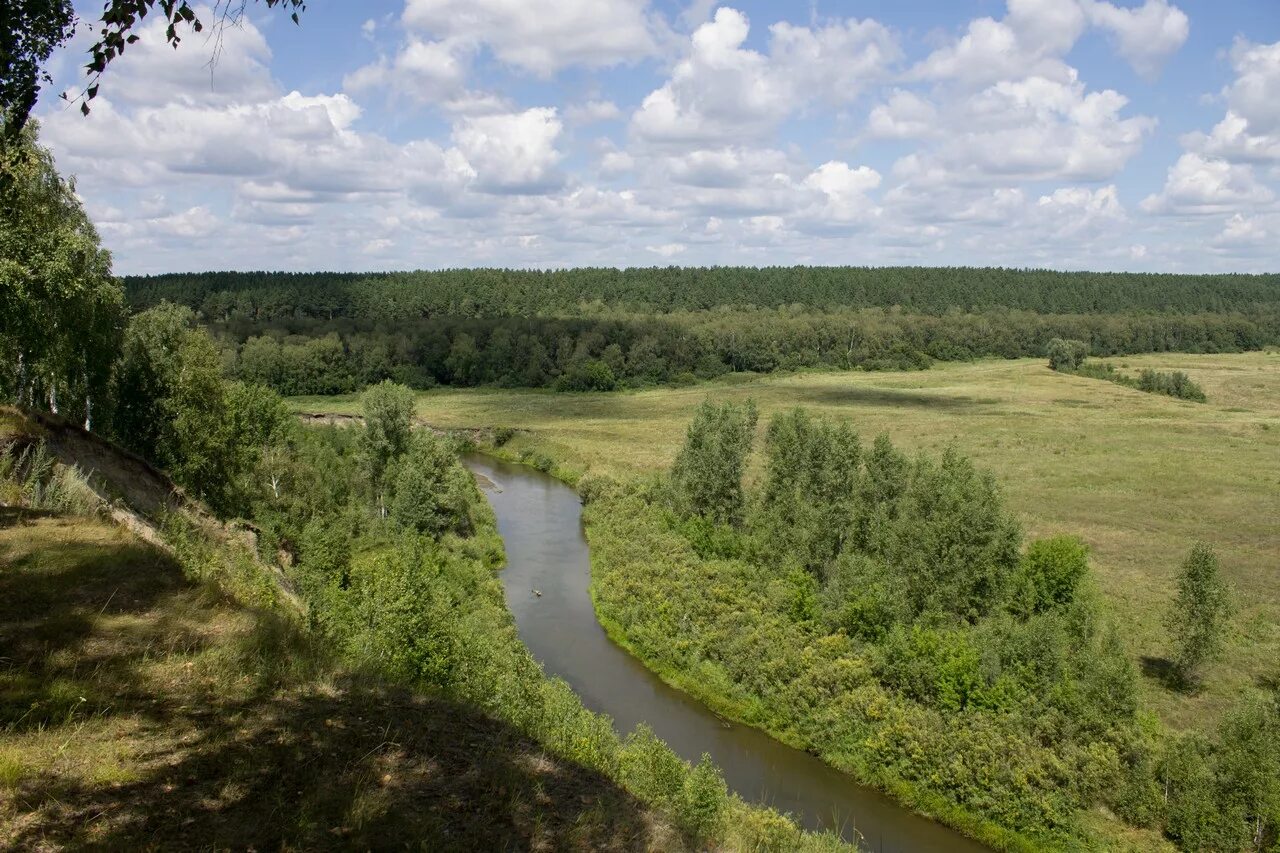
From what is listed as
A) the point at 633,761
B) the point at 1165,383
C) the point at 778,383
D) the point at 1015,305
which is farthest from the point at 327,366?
the point at 1015,305

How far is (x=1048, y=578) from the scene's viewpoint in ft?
106

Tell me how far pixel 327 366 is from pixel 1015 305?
157823 mm

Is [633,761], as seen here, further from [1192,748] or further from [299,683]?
[1192,748]

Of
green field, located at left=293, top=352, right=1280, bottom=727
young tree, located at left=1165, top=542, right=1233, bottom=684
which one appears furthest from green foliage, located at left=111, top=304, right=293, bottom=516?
young tree, located at left=1165, top=542, right=1233, bottom=684

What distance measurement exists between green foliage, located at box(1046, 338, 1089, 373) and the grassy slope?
14570 cm

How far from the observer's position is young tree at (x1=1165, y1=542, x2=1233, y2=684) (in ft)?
90.9

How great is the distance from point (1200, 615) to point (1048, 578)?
5.35 m

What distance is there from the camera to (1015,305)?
192 metres

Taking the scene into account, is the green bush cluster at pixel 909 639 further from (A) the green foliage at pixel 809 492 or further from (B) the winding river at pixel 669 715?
(B) the winding river at pixel 669 715

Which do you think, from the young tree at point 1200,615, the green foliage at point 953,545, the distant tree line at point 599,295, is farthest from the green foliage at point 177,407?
the distant tree line at point 599,295

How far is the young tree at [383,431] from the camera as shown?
138 feet

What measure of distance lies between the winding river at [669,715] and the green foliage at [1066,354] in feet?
382

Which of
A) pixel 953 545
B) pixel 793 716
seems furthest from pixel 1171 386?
pixel 793 716

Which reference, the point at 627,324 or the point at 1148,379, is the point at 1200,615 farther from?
the point at 627,324
